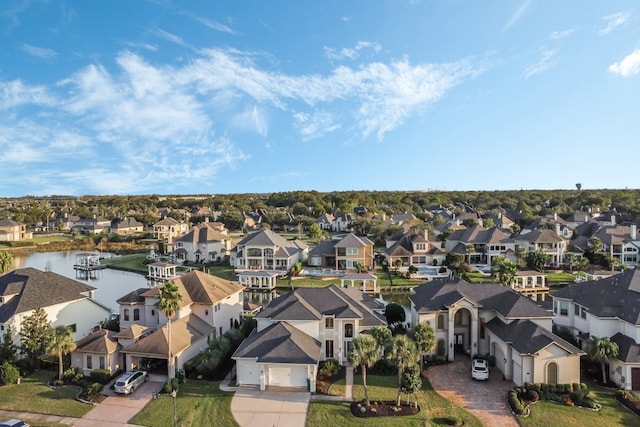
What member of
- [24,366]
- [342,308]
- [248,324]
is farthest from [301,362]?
[24,366]

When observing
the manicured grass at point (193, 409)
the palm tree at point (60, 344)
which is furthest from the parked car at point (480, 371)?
the palm tree at point (60, 344)

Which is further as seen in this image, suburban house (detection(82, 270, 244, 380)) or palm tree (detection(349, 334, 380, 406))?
suburban house (detection(82, 270, 244, 380))

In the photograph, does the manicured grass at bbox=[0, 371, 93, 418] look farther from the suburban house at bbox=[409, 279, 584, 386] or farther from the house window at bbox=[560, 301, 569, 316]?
the house window at bbox=[560, 301, 569, 316]

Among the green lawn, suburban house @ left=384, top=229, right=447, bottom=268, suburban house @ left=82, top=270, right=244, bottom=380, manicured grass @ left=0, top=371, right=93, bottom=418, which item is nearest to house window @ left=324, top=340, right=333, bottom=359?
suburban house @ left=82, top=270, right=244, bottom=380

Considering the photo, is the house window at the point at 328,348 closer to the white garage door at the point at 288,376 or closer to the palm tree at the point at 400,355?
the white garage door at the point at 288,376

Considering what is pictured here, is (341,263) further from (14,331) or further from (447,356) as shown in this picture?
(14,331)

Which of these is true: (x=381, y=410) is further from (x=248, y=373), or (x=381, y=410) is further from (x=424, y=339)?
(x=248, y=373)

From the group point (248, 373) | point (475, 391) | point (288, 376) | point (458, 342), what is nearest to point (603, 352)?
point (475, 391)
